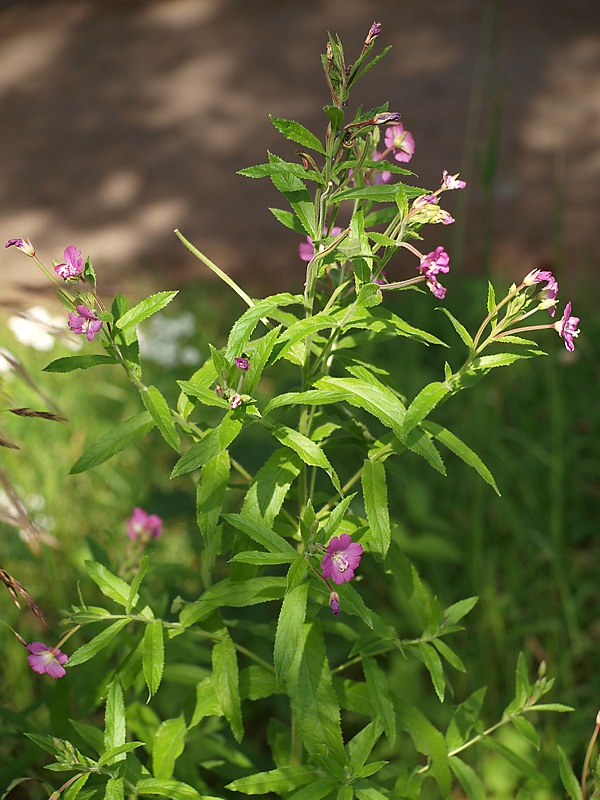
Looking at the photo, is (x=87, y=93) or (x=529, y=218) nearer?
(x=529, y=218)

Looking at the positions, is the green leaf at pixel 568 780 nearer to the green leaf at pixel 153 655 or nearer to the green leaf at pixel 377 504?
the green leaf at pixel 377 504

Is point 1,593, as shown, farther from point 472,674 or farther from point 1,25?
point 1,25

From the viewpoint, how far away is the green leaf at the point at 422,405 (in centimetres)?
107

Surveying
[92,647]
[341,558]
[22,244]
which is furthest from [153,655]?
[22,244]

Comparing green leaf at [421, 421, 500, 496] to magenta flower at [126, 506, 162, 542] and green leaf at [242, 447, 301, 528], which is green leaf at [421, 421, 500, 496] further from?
magenta flower at [126, 506, 162, 542]

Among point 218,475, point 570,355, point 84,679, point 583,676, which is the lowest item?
point 583,676

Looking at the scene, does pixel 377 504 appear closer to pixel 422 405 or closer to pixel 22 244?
pixel 422 405

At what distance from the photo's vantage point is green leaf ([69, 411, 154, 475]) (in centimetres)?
112

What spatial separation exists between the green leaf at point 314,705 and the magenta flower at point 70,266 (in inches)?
21.0

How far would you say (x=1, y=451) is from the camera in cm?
256

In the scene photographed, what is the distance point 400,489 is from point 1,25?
5.12 meters

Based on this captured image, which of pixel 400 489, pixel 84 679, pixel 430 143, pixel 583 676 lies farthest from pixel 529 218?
pixel 84 679

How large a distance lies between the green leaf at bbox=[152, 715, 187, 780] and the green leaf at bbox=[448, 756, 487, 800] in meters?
0.40

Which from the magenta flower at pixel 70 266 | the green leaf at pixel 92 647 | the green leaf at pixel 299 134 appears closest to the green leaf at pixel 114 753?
the green leaf at pixel 92 647
